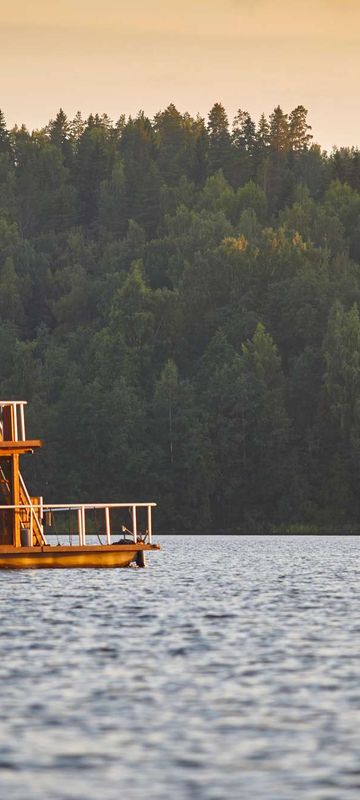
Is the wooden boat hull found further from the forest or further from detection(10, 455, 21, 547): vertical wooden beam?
the forest

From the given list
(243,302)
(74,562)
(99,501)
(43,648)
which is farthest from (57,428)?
(43,648)

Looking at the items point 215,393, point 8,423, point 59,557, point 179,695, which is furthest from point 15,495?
point 215,393

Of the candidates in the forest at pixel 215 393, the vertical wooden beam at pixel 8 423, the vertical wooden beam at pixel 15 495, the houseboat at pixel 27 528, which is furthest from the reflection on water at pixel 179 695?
the forest at pixel 215 393

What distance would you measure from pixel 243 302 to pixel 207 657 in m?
138

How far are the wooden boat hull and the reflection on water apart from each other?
8.28 meters

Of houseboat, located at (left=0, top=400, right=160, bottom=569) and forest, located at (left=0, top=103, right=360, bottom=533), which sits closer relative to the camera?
houseboat, located at (left=0, top=400, right=160, bottom=569)

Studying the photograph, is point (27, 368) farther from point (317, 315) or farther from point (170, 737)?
point (170, 737)

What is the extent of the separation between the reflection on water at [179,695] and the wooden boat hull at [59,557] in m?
8.28

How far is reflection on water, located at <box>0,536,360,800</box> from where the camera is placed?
21.8 metres

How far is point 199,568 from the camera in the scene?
257 ft

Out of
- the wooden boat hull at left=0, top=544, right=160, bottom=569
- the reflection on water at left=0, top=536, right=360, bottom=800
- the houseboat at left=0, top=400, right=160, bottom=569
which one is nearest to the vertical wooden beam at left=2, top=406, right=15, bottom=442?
the houseboat at left=0, top=400, right=160, bottom=569

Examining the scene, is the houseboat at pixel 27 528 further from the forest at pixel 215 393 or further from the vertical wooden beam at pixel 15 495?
the forest at pixel 215 393

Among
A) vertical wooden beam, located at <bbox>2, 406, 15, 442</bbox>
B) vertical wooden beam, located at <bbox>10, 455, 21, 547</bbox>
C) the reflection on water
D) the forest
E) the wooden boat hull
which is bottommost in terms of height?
the reflection on water

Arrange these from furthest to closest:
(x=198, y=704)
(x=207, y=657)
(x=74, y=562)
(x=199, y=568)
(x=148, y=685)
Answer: (x=199, y=568) < (x=74, y=562) < (x=207, y=657) < (x=148, y=685) < (x=198, y=704)
